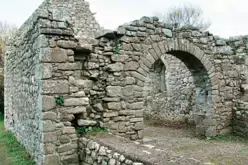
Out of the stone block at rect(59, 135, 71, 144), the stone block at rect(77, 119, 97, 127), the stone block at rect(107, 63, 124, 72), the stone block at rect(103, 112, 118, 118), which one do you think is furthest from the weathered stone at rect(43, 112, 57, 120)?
the stone block at rect(107, 63, 124, 72)

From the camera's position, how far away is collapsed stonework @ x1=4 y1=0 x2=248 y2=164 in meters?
5.16

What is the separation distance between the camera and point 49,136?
5047mm

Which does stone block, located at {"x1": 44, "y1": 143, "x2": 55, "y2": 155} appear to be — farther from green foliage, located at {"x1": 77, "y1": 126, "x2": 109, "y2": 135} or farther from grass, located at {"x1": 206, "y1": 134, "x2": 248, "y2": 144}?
grass, located at {"x1": 206, "y1": 134, "x2": 248, "y2": 144}

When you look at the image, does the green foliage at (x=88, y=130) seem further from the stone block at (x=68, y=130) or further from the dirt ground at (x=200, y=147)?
the dirt ground at (x=200, y=147)

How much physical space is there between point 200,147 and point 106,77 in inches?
112

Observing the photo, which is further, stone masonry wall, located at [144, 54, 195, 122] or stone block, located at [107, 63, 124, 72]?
stone masonry wall, located at [144, 54, 195, 122]

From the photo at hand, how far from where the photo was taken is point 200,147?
6.65 m

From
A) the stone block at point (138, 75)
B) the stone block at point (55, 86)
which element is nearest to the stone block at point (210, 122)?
the stone block at point (138, 75)

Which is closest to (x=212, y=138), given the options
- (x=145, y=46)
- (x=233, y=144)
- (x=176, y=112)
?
(x=233, y=144)

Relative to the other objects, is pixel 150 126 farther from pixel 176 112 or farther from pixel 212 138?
pixel 212 138

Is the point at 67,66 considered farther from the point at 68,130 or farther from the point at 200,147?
the point at 200,147

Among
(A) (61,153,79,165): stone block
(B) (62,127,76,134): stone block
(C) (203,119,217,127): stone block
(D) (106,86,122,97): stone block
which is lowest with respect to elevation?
(A) (61,153,79,165): stone block

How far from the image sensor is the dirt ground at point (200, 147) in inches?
215

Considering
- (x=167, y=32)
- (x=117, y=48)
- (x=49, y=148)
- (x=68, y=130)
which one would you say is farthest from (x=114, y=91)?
(x=167, y=32)
